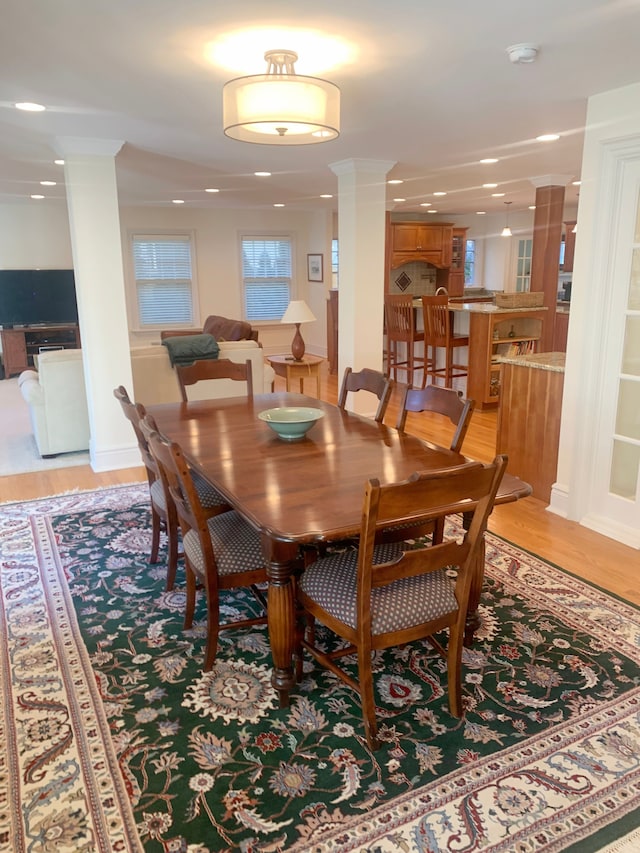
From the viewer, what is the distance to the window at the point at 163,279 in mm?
9211

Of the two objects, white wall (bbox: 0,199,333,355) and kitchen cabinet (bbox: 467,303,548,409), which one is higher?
white wall (bbox: 0,199,333,355)

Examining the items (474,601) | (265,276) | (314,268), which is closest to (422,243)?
(314,268)

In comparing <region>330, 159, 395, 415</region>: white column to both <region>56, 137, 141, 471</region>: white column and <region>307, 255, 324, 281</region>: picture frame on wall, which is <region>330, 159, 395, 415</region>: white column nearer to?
<region>56, 137, 141, 471</region>: white column

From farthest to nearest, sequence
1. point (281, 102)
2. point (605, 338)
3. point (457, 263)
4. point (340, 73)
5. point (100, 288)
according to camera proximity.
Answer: point (457, 263) → point (100, 288) → point (605, 338) → point (340, 73) → point (281, 102)

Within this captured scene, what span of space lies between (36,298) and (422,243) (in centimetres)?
573

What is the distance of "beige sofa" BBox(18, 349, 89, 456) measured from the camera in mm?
4742

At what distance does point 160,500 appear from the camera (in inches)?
113

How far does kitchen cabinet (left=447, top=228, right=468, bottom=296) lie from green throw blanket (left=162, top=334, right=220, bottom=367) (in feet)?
19.8

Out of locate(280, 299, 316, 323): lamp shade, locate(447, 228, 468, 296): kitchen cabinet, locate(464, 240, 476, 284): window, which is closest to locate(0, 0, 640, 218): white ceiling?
locate(280, 299, 316, 323): lamp shade

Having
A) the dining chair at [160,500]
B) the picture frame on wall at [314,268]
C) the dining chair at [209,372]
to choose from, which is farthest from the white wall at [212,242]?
the dining chair at [160,500]

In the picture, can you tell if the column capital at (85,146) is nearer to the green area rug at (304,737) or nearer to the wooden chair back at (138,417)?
the wooden chair back at (138,417)

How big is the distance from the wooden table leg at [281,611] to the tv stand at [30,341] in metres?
7.49

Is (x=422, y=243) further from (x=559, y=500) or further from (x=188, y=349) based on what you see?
(x=559, y=500)

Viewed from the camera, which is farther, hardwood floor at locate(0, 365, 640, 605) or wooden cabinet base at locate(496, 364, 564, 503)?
wooden cabinet base at locate(496, 364, 564, 503)
